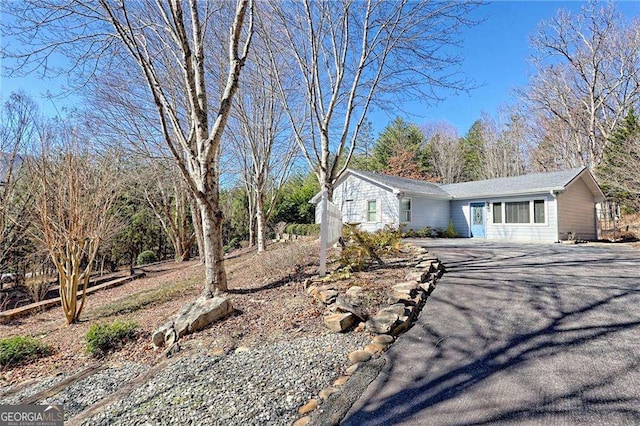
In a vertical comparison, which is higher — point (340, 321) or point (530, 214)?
point (530, 214)

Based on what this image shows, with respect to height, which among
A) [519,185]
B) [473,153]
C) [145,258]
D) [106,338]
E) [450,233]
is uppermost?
[473,153]

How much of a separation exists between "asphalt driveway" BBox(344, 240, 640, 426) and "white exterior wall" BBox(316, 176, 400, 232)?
31.9 feet

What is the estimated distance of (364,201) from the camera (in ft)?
51.2

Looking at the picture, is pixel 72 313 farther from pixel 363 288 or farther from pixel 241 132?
pixel 241 132

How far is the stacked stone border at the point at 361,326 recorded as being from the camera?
2.19 metres

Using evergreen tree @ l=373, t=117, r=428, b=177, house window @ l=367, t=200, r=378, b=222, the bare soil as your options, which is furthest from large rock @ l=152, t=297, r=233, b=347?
evergreen tree @ l=373, t=117, r=428, b=177

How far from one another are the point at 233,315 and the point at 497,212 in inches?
Result: 540

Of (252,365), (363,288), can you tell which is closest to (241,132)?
(363,288)

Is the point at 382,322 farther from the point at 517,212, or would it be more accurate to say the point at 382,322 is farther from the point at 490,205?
the point at 490,205

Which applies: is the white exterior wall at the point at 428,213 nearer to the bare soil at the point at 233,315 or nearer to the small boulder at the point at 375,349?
the bare soil at the point at 233,315

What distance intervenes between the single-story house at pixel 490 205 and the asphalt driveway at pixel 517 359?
904 cm

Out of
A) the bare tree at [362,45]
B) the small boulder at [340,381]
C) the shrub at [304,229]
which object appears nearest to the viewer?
the small boulder at [340,381]

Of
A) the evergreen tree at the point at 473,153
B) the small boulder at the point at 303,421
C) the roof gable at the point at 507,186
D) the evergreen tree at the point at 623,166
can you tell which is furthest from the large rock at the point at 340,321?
the evergreen tree at the point at 473,153

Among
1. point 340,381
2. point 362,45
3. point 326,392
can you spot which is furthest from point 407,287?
point 362,45
